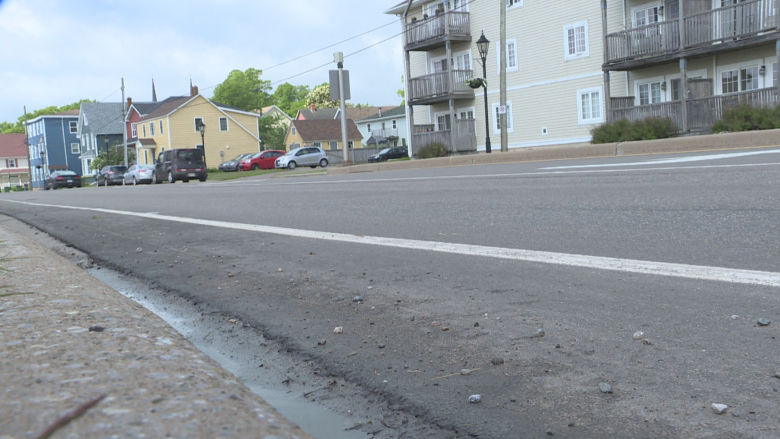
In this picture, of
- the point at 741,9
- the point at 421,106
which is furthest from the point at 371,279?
the point at 421,106

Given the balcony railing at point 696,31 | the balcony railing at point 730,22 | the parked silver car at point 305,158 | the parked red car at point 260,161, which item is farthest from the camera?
the parked red car at point 260,161

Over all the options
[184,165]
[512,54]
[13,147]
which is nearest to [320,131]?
[184,165]

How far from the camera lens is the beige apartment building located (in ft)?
74.2

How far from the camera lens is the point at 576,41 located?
28781mm

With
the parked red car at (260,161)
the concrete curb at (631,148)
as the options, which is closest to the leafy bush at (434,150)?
the concrete curb at (631,148)

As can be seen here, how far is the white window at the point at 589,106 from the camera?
27.9m

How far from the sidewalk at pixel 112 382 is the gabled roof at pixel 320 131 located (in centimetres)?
8113

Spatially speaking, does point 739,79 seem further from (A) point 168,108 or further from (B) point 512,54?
(A) point 168,108

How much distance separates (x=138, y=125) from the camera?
70438mm

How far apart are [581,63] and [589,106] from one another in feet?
6.42

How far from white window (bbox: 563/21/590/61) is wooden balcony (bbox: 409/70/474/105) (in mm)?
6003

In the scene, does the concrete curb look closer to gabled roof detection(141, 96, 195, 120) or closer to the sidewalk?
the sidewalk

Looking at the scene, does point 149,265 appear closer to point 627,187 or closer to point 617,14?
point 627,187

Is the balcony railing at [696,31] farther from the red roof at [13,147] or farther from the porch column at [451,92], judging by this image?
the red roof at [13,147]
